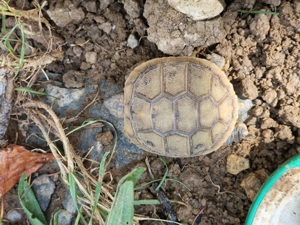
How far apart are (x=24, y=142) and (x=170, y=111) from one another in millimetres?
997

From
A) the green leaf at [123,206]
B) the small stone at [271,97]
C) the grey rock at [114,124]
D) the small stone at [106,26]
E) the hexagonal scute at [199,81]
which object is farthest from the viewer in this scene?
the grey rock at [114,124]

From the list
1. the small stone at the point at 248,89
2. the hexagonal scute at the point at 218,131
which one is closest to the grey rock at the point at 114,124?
the hexagonal scute at the point at 218,131

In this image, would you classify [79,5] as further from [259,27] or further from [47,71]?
[259,27]

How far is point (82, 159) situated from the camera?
2.40 metres

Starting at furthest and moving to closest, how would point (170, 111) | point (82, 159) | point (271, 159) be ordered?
1. point (82, 159)
2. point (271, 159)
3. point (170, 111)

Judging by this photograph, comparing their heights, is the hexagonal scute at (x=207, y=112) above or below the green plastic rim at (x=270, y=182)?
above

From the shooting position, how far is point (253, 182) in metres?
2.20

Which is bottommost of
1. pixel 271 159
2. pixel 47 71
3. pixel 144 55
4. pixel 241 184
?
pixel 241 184

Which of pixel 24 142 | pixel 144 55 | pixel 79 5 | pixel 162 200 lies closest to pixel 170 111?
pixel 144 55

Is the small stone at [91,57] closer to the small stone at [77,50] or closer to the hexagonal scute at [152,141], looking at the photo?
the small stone at [77,50]

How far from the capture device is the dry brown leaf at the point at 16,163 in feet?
7.72

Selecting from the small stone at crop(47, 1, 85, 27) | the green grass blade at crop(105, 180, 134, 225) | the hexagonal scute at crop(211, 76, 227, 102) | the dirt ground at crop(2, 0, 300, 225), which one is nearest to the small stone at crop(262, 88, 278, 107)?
the dirt ground at crop(2, 0, 300, 225)

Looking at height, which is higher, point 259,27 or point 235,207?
point 259,27

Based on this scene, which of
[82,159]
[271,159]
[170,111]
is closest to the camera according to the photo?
[170,111]
